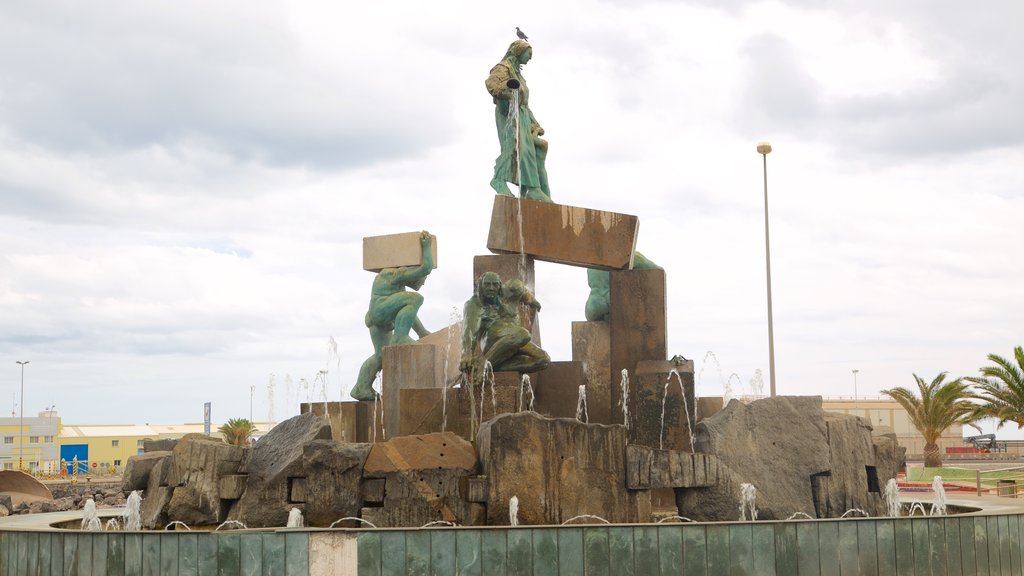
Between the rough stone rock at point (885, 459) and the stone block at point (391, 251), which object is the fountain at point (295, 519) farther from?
the stone block at point (391, 251)

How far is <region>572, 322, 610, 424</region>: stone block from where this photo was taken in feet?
41.2

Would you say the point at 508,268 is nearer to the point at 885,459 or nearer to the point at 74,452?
the point at 885,459

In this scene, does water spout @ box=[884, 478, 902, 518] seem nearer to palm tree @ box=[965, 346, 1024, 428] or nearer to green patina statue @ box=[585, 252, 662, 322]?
green patina statue @ box=[585, 252, 662, 322]

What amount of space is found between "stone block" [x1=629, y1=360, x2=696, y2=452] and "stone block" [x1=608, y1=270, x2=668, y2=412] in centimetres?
40

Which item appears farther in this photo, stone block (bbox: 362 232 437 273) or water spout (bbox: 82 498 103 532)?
stone block (bbox: 362 232 437 273)

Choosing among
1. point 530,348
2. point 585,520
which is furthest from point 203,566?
point 530,348

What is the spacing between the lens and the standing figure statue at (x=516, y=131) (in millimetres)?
14773

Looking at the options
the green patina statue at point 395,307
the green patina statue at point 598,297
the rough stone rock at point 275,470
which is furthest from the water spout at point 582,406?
the green patina statue at point 395,307

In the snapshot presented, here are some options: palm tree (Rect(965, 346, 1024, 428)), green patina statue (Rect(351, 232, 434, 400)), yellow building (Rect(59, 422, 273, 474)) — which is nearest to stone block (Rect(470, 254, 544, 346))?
green patina statue (Rect(351, 232, 434, 400))

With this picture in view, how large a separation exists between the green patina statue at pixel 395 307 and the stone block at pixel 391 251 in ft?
0.29

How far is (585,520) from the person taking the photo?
980cm

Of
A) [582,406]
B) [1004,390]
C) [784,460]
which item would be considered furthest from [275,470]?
[1004,390]

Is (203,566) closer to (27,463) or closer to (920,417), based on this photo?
(920,417)

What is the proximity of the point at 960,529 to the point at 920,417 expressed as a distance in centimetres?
2247
